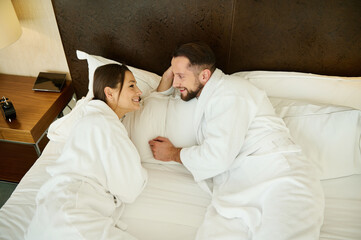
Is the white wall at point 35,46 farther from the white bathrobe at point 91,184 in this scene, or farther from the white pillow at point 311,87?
the white pillow at point 311,87

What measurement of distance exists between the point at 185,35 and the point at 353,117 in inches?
41.7

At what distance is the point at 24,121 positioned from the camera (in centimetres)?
172

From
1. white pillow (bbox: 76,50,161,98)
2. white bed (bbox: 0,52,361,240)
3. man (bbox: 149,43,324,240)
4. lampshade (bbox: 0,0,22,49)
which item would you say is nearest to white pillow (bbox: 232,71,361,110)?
white bed (bbox: 0,52,361,240)

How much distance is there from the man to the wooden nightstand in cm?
81

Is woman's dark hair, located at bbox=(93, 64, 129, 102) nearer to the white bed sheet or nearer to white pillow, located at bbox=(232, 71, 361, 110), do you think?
the white bed sheet

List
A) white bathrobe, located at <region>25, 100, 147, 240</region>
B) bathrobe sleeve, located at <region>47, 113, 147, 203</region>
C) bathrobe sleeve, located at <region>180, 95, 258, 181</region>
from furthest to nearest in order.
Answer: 1. bathrobe sleeve, located at <region>180, 95, 258, 181</region>
2. bathrobe sleeve, located at <region>47, 113, 147, 203</region>
3. white bathrobe, located at <region>25, 100, 147, 240</region>

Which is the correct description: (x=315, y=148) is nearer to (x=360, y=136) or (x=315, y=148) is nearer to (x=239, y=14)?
(x=360, y=136)

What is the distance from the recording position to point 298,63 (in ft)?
5.69

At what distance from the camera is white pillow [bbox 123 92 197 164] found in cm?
150

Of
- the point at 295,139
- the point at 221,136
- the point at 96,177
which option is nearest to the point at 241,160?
the point at 221,136

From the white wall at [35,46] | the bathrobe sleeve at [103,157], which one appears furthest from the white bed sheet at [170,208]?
the white wall at [35,46]

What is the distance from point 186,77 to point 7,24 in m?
1.13

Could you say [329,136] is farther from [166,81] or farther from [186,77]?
[166,81]

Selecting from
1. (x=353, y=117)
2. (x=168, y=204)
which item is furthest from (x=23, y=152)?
(x=353, y=117)
